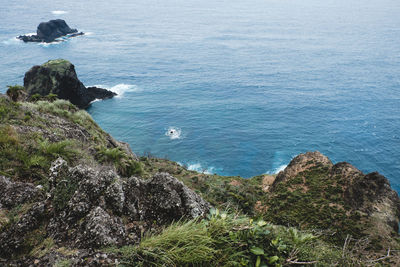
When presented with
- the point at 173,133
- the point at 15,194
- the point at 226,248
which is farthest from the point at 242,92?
the point at 226,248

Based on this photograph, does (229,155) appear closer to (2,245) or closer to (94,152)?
(94,152)

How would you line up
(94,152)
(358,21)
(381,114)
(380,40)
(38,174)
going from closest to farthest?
1. (38,174)
2. (94,152)
3. (381,114)
4. (380,40)
5. (358,21)

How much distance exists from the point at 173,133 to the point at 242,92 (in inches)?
1301

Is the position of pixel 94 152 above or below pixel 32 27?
below

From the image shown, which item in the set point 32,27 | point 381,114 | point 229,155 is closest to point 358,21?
point 381,114

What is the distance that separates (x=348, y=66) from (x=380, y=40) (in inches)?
2090

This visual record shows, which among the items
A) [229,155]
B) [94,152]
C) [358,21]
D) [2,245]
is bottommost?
[229,155]

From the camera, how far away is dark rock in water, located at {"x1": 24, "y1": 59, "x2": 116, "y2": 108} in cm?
6569

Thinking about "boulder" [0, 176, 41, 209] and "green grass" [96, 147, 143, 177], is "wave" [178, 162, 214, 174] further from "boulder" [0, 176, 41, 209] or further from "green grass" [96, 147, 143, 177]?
"boulder" [0, 176, 41, 209]

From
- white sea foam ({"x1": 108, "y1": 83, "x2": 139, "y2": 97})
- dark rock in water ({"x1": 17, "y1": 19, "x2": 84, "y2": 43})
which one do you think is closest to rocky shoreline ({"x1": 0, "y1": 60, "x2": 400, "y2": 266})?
white sea foam ({"x1": 108, "y1": 83, "x2": 139, "y2": 97})

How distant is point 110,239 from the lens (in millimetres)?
5328

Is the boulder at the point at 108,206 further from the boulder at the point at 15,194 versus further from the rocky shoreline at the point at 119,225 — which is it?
the boulder at the point at 15,194

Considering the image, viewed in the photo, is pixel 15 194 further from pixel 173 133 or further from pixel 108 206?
pixel 173 133

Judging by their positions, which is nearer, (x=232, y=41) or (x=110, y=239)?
(x=110, y=239)
